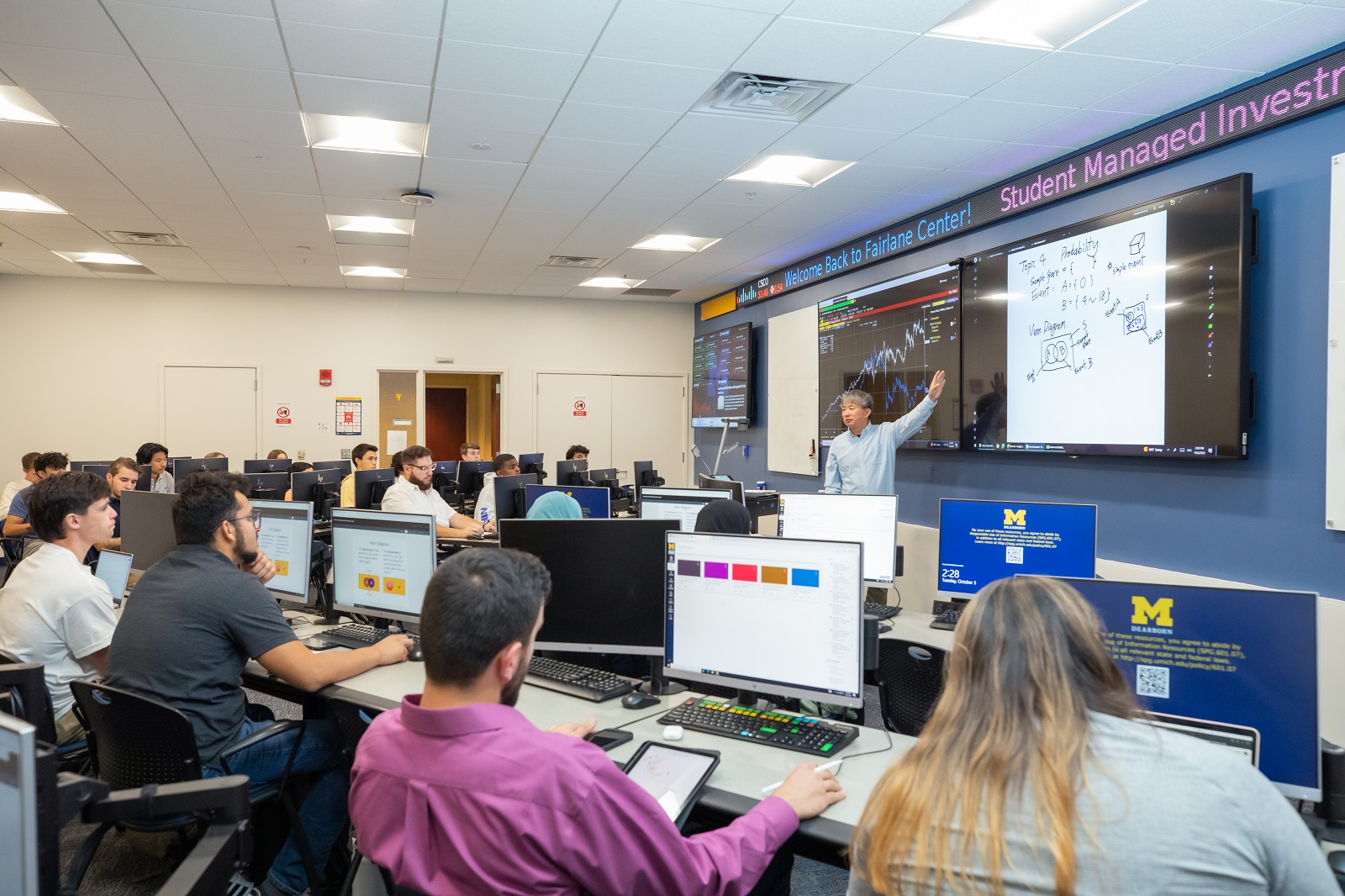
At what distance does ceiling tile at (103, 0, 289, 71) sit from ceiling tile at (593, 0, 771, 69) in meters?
1.33

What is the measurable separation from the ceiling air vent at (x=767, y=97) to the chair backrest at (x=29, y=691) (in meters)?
3.31

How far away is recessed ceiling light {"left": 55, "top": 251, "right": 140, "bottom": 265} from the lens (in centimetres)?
764

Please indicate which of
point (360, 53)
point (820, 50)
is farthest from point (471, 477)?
point (820, 50)

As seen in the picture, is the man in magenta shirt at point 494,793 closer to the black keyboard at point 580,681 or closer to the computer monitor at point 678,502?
the black keyboard at point 580,681

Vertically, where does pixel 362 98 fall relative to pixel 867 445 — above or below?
above

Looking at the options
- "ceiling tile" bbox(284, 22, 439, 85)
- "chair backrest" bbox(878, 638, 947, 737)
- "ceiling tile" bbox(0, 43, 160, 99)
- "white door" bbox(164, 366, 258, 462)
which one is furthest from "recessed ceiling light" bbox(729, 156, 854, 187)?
"white door" bbox(164, 366, 258, 462)

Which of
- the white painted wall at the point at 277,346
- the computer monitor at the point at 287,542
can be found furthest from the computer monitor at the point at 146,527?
the white painted wall at the point at 277,346

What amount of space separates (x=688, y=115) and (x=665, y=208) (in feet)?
5.74

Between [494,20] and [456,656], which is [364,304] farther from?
[456,656]

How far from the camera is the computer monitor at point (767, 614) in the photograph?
1.98 m

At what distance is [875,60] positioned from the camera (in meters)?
3.55

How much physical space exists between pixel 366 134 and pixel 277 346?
216 inches

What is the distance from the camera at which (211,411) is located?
362 inches

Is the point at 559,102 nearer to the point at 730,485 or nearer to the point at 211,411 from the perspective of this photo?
the point at 730,485
